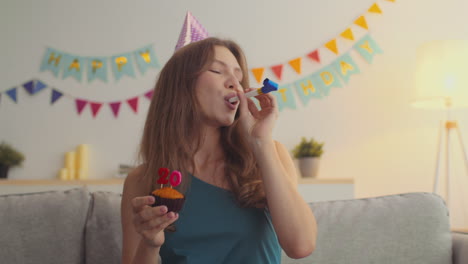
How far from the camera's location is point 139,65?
122 inches

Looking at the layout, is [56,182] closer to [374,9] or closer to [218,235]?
[218,235]

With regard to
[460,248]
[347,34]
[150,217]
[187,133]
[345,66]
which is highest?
[347,34]

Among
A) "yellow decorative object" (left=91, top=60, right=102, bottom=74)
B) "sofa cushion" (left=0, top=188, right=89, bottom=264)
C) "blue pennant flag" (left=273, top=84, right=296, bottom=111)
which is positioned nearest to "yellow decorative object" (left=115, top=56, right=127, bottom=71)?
"yellow decorative object" (left=91, top=60, right=102, bottom=74)

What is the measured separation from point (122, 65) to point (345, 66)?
1554 millimetres

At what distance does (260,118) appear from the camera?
118 centimetres

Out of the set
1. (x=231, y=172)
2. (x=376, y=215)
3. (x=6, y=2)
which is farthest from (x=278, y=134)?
(x=6, y=2)

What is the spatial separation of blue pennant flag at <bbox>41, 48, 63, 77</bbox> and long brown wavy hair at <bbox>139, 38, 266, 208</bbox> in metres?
2.02

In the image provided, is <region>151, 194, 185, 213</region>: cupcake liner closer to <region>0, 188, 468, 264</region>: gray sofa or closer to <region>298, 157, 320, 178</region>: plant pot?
<region>0, 188, 468, 264</region>: gray sofa

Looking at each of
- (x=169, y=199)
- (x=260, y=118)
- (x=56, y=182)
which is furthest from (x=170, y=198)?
(x=56, y=182)

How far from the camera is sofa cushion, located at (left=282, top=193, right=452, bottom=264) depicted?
1.48 metres

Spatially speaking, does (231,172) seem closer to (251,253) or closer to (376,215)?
(251,253)

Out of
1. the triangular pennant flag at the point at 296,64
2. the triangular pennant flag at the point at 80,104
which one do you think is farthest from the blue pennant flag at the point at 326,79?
the triangular pennant flag at the point at 80,104

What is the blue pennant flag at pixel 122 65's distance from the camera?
3.09m

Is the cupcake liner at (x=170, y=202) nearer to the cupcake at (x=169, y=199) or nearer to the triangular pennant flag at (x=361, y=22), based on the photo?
the cupcake at (x=169, y=199)
